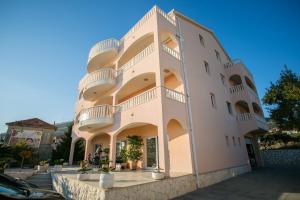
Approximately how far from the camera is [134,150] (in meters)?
12.3

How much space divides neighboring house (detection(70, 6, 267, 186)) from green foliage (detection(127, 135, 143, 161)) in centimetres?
74

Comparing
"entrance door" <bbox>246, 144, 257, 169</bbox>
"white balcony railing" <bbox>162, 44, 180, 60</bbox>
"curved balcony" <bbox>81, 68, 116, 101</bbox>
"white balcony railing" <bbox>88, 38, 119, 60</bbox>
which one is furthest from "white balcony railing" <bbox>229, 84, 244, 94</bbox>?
"white balcony railing" <bbox>88, 38, 119, 60</bbox>

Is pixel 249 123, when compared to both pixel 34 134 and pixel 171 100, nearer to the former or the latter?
pixel 171 100

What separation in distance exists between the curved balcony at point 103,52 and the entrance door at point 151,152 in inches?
357

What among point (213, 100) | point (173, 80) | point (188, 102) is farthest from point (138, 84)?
point (213, 100)

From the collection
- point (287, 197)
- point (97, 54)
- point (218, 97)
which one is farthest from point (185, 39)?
point (287, 197)

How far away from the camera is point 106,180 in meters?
5.77

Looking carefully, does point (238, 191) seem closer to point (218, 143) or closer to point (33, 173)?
point (218, 143)

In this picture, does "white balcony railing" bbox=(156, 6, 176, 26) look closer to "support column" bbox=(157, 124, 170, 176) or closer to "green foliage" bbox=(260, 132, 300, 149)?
"support column" bbox=(157, 124, 170, 176)

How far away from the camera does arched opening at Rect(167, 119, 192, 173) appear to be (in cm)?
975

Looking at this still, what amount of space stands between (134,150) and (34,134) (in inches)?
722

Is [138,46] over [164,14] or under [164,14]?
under

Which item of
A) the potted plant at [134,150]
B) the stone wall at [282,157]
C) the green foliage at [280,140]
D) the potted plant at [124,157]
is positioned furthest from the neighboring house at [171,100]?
the green foliage at [280,140]

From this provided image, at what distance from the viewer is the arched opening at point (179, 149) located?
9750 mm
